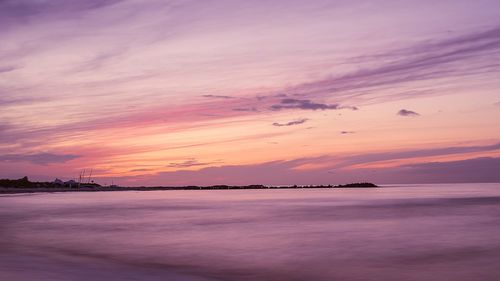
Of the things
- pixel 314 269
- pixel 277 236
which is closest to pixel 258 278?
pixel 314 269

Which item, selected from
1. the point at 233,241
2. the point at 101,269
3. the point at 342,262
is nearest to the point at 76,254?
the point at 101,269

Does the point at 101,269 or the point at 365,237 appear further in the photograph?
the point at 365,237

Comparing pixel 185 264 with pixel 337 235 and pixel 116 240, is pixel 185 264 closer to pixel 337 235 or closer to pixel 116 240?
pixel 116 240

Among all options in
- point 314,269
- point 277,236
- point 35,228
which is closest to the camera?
point 314,269

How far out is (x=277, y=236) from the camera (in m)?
27.6

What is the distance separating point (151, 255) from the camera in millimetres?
20203

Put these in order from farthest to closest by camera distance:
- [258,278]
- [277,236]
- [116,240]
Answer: [277,236], [116,240], [258,278]

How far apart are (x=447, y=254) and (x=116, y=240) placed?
16050 millimetres

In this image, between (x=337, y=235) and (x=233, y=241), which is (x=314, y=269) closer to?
(x=233, y=241)

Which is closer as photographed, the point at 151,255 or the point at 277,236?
the point at 151,255

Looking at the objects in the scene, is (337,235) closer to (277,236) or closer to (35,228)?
(277,236)

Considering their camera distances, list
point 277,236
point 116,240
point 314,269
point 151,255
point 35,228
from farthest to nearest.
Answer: point 35,228
point 277,236
point 116,240
point 151,255
point 314,269

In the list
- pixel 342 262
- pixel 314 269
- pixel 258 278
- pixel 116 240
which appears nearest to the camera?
pixel 258 278

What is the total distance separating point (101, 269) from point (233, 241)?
A: 11.0 m
